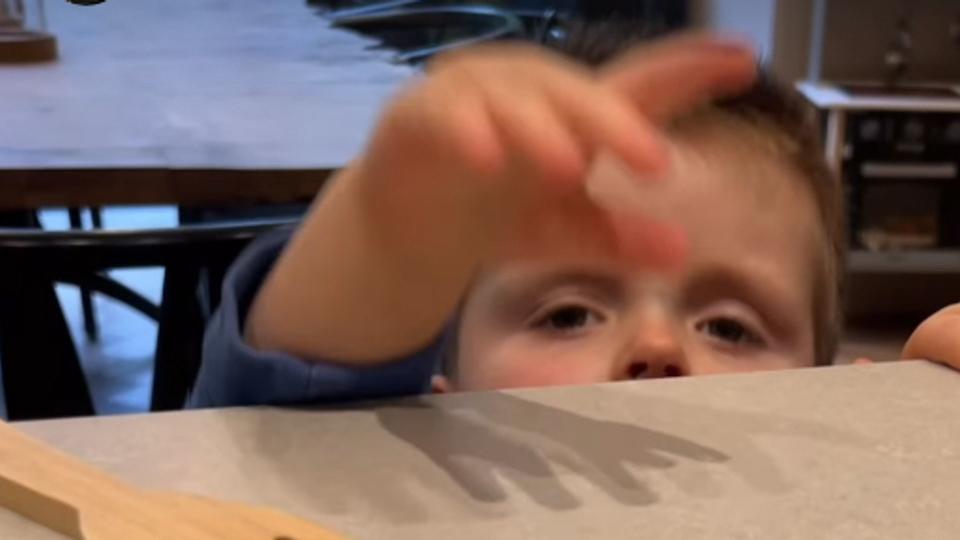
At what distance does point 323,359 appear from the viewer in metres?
0.48

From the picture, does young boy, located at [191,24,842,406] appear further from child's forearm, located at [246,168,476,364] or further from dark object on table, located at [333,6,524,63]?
dark object on table, located at [333,6,524,63]

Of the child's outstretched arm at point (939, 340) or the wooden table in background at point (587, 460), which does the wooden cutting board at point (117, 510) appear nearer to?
the wooden table in background at point (587, 460)

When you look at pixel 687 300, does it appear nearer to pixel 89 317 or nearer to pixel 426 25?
pixel 426 25

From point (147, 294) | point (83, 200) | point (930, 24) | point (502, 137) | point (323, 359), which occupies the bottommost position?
point (147, 294)

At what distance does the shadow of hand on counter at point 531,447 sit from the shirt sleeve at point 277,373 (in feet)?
0.15

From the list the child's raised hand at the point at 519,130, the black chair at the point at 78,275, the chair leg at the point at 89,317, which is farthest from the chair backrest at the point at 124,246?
the chair leg at the point at 89,317

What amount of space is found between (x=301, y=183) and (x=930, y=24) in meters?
2.26

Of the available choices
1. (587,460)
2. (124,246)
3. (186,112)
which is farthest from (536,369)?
(186,112)

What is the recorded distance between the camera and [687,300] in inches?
25.1

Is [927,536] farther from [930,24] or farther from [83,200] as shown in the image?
[930,24]

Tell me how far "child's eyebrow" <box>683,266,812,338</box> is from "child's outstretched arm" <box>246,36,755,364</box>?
0.68ft

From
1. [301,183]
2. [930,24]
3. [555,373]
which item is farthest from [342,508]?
[930,24]

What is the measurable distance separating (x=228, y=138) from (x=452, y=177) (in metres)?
0.87

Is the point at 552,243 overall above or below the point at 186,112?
above
